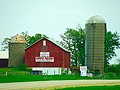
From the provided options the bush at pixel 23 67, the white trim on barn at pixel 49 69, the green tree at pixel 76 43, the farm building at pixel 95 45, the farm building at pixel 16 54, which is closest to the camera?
the bush at pixel 23 67

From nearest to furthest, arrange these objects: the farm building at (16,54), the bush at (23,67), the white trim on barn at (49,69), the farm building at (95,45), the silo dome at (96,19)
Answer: the bush at (23,67) < the white trim on barn at (49,69) < the farm building at (95,45) < the silo dome at (96,19) < the farm building at (16,54)

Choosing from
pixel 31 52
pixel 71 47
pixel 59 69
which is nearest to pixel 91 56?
pixel 59 69

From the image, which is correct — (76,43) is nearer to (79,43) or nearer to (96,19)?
(79,43)

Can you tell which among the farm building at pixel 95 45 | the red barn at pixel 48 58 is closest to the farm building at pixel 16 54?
the red barn at pixel 48 58

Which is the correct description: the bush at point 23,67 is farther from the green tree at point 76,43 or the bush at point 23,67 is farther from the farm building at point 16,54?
the green tree at point 76,43

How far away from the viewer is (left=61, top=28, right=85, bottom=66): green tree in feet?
307

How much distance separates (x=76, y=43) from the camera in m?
95.6

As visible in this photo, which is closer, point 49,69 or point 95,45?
point 49,69

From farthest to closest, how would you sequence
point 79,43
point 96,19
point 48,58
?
point 79,43
point 96,19
point 48,58

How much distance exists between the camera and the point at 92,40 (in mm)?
71438

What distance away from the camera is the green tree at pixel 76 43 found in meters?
93.7

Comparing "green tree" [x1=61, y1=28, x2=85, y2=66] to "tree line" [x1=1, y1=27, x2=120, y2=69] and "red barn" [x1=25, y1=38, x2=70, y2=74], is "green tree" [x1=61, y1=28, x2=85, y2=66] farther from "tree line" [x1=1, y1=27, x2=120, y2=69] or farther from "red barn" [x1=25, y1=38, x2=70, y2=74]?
"red barn" [x1=25, y1=38, x2=70, y2=74]

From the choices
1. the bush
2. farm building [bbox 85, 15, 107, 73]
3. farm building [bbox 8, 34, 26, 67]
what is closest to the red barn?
the bush

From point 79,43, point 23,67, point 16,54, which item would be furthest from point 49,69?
point 79,43
